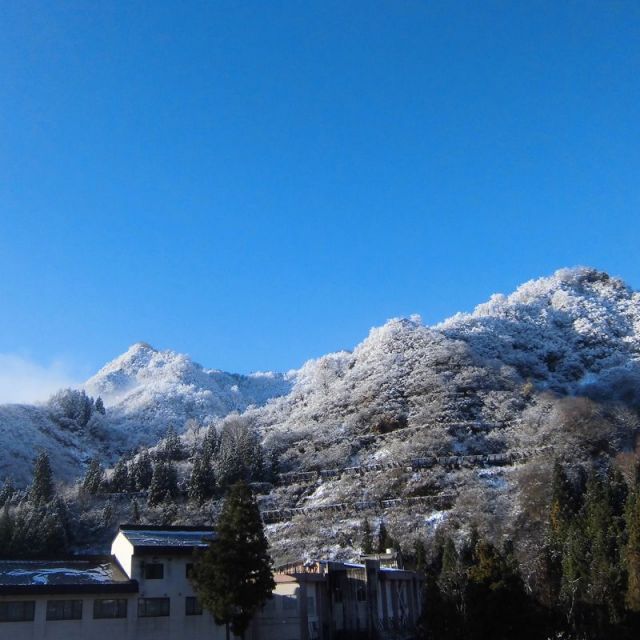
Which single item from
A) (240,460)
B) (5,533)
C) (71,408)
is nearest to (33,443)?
(71,408)

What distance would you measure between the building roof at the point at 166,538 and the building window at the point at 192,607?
6.35 feet

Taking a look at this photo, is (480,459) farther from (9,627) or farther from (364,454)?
(9,627)

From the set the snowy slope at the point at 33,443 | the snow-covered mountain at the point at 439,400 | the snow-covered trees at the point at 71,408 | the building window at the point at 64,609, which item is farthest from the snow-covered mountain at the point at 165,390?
the building window at the point at 64,609

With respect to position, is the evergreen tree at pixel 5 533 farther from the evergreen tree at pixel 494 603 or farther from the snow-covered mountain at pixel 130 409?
the evergreen tree at pixel 494 603

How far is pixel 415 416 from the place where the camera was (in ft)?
313

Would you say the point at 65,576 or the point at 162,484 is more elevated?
the point at 162,484

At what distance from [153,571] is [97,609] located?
2.71 meters

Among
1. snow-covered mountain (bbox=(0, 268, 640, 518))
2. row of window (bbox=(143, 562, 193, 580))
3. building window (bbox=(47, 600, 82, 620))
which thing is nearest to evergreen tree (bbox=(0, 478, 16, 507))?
snow-covered mountain (bbox=(0, 268, 640, 518))

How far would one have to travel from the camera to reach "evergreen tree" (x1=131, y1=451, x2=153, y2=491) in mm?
86750

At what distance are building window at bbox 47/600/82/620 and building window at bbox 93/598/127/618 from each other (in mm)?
665

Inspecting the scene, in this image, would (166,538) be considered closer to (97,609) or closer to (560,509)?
(97,609)

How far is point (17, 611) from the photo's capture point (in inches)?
1099

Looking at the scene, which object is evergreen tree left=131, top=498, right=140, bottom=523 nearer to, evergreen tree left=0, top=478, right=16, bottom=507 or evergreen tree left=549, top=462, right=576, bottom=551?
evergreen tree left=0, top=478, right=16, bottom=507

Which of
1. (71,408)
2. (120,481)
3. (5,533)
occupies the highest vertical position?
(71,408)
